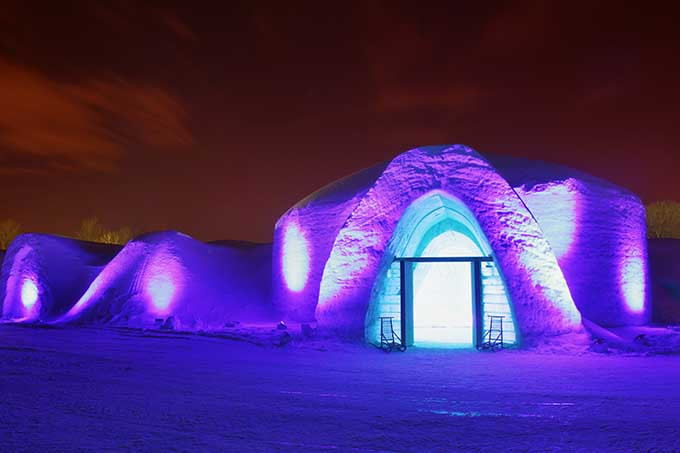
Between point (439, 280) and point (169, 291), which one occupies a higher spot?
point (439, 280)

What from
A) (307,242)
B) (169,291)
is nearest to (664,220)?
(307,242)

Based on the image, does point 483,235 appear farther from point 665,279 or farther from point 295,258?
point 665,279

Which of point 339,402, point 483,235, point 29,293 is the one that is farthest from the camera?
point 29,293

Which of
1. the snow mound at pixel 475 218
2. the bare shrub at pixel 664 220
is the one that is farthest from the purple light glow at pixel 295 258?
the bare shrub at pixel 664 220

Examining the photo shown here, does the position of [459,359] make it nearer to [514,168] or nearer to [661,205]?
[514,168]

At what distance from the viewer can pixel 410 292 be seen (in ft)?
42.4

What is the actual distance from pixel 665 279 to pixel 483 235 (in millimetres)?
14413

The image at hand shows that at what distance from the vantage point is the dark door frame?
12.1 m

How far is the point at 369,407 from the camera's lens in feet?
19.8

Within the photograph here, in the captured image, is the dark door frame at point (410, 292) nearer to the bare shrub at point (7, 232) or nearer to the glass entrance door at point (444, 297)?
the glass entrance door at point (444, 297)

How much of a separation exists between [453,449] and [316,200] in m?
15.4

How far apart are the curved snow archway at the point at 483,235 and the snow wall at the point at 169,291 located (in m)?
6.90

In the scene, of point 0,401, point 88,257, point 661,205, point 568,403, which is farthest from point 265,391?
point 661,205

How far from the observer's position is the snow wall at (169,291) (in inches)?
730
